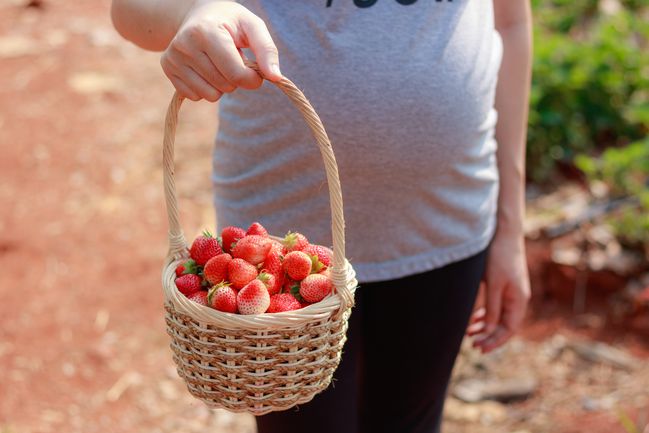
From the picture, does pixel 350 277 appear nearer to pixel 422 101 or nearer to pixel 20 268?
pixel 422 101

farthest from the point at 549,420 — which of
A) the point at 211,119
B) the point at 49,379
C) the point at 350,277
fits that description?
the point at 211,119

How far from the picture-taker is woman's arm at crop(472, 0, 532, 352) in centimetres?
170

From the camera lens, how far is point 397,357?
1622 mm

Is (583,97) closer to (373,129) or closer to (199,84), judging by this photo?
(373,129)

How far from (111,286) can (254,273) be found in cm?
243

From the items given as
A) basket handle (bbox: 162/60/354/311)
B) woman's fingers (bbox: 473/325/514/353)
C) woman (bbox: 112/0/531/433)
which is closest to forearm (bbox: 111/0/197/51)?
woman (bbox: 112/0/531/433)

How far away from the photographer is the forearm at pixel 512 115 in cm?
170

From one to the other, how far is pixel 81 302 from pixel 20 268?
1.17 feet

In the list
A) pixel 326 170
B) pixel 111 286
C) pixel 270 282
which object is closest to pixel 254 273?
pixel 270 282

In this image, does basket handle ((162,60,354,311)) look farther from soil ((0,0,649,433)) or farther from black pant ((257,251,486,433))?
soil ((0,0,649,433))

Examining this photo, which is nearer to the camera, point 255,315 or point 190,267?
point 255,315

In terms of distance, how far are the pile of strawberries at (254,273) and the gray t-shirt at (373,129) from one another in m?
0.18

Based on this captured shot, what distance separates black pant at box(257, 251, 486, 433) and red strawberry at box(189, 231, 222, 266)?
0.32m

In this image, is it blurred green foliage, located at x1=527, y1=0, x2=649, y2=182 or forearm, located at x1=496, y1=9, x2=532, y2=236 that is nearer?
forearm, located at x1=496, y1=9, x2=532, y2=236
